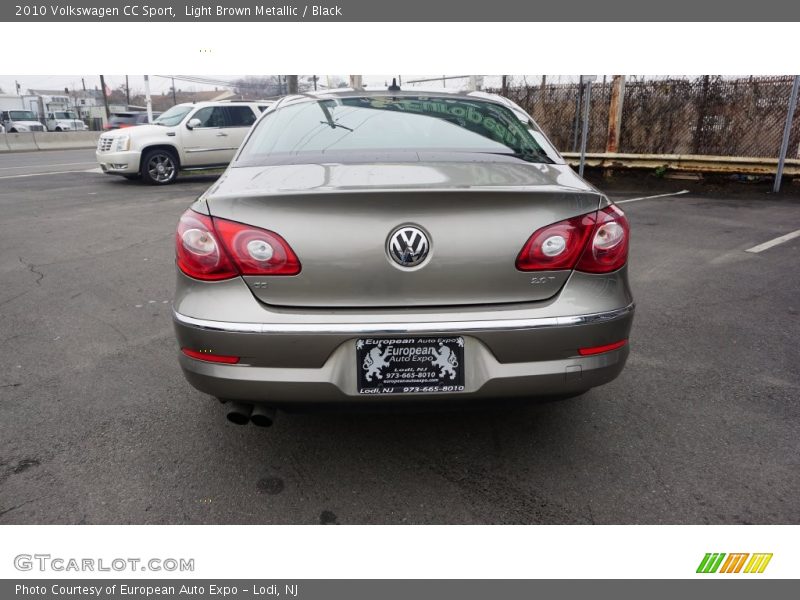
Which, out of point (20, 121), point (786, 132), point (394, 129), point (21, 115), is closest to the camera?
point (394, 129)

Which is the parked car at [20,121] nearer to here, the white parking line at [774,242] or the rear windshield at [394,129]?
the rear windshield at [394,129]

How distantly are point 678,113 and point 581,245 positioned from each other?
485 inches

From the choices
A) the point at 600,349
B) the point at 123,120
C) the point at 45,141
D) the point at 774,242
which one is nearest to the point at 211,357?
the point at 600,349

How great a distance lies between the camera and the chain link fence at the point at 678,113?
1172 cm

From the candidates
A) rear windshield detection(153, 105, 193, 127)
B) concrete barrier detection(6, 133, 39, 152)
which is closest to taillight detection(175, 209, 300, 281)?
rear windshield detection(153, 105, 193, 127)

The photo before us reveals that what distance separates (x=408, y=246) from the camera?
2152 mm

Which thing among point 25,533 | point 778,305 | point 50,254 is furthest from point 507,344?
point 50,254

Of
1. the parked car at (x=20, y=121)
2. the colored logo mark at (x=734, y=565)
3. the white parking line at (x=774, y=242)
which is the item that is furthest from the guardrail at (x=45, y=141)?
the colored logo mark at (x=734, y=565)

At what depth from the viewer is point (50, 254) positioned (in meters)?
6.58

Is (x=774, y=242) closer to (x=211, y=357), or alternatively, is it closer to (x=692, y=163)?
(x=692, y=163)

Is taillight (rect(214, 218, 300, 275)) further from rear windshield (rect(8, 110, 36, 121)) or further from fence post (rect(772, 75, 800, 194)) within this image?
rear windshield (rect(8, 110, 36, 121))

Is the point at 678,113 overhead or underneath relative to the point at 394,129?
overhead

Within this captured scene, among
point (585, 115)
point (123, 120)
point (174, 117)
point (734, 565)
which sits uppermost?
point (585, 115)

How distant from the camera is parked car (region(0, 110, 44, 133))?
38.1 meters
